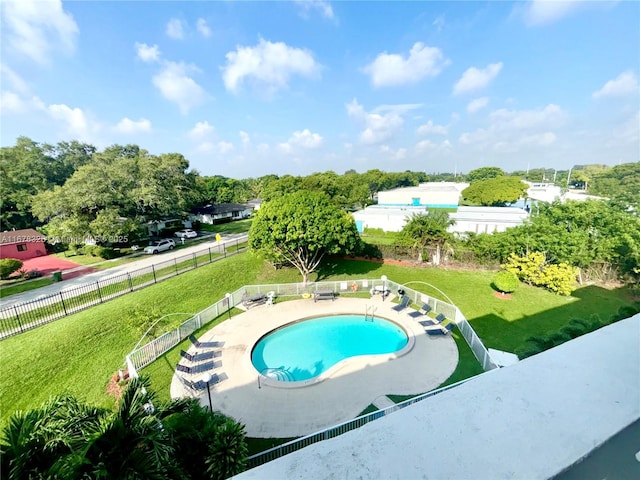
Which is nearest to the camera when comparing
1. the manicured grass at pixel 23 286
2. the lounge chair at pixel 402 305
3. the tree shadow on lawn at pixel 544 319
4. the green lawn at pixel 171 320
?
the green lawn at pixel 171 320

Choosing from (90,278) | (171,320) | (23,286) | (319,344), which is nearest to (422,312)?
(319,344)

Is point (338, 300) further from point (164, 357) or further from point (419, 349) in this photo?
point (164, 357)

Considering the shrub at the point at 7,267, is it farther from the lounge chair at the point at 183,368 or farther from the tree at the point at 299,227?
the lounge chair at the point at 183,368

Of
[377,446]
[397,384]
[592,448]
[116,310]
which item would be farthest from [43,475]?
[116,310]

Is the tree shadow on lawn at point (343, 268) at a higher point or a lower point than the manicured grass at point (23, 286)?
lower

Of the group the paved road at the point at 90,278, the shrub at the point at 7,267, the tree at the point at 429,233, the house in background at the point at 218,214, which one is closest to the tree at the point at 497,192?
the tree at the point at 429,233

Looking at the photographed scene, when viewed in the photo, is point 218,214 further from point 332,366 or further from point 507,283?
point 507,283
